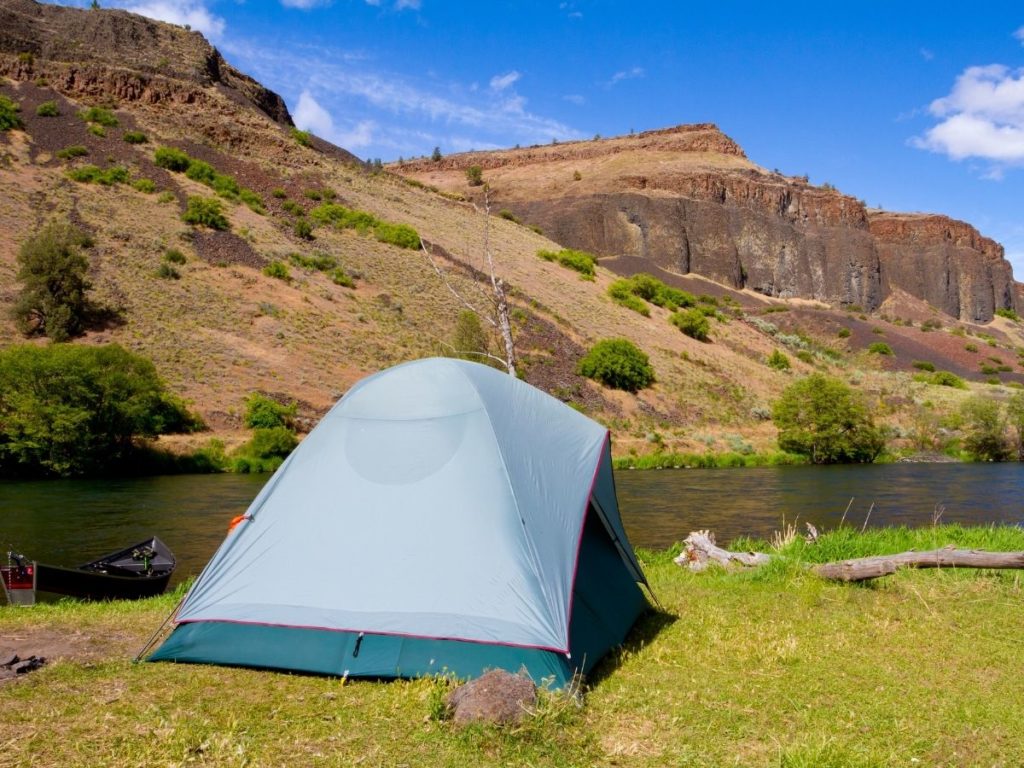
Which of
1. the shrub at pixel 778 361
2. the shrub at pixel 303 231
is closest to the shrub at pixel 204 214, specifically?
the shrub at pixel 303 231

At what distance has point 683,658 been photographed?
6461mm

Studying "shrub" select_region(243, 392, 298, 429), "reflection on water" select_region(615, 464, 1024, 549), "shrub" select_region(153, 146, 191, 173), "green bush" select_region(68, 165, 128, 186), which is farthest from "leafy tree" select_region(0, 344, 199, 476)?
"shrub" select_region(153, 146, 191, 173)

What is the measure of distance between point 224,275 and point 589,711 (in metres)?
40.3

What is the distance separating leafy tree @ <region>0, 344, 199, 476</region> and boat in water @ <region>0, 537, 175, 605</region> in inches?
672

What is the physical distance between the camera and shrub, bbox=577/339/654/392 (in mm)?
41031

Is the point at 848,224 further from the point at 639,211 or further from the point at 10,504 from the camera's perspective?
the point at 10,504

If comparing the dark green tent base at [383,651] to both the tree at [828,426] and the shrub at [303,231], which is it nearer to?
the tree at [828,426]

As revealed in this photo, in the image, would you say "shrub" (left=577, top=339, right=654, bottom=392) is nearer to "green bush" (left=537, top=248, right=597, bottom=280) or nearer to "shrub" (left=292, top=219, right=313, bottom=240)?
"green bush" (left=537, top=248, right=597, bottom=280)

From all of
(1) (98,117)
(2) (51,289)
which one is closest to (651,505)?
(2) (51,289)

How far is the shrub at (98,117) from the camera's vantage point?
174 ft

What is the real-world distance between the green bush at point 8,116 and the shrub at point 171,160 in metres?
7.98

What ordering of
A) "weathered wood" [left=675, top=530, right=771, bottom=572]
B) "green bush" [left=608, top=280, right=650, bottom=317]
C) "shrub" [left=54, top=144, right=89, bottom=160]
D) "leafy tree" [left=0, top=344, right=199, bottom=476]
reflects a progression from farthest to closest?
"green bush" [left=608, top=280, right=650, bottom=317] → "shrub" [left=54, top=144, right=89, bottom=160] → "leafy tree" [left=0, top=344, right=199, bottom=476] → "weathered wood" [left=675, top=530, right=771, bottom=572]

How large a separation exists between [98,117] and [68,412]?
35389mm

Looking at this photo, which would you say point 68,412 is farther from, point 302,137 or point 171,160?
point 302,137
